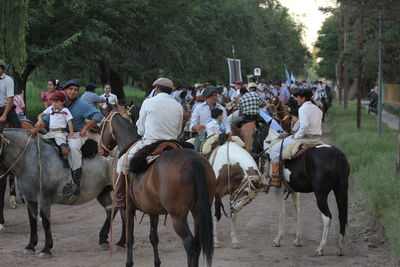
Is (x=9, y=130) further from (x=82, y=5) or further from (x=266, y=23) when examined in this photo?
(x=266, y=23)

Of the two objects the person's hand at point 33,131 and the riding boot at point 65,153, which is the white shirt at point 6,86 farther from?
the riding boot at point 65,153

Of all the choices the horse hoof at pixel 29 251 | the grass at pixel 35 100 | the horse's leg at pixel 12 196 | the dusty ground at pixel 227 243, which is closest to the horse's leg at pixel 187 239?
the dusty ground at pixel 227 243

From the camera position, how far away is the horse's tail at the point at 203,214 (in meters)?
8.32

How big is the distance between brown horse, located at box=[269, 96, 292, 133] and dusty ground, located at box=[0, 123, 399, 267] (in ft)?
13.9

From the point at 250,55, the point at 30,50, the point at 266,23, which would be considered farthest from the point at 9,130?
the point at 266,23

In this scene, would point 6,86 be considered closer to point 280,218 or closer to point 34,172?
point 34,172

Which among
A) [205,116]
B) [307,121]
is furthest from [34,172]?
[307,121]

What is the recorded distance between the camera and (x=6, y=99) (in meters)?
13.0

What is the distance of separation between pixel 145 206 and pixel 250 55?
41.6 metres

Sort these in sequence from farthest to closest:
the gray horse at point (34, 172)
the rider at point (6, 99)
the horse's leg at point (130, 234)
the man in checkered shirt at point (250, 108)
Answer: the man in checkered shirt at point (250, 108), the rider at point (6, 99), the gray horse at point (34, 172), the horse's leg at point (130, 234)

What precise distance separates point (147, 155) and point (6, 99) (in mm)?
4904

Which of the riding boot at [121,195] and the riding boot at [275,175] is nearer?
the riding boot at [121,195]

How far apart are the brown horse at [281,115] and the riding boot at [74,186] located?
28.1 ft

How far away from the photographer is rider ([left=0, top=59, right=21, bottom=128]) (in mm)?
12578
